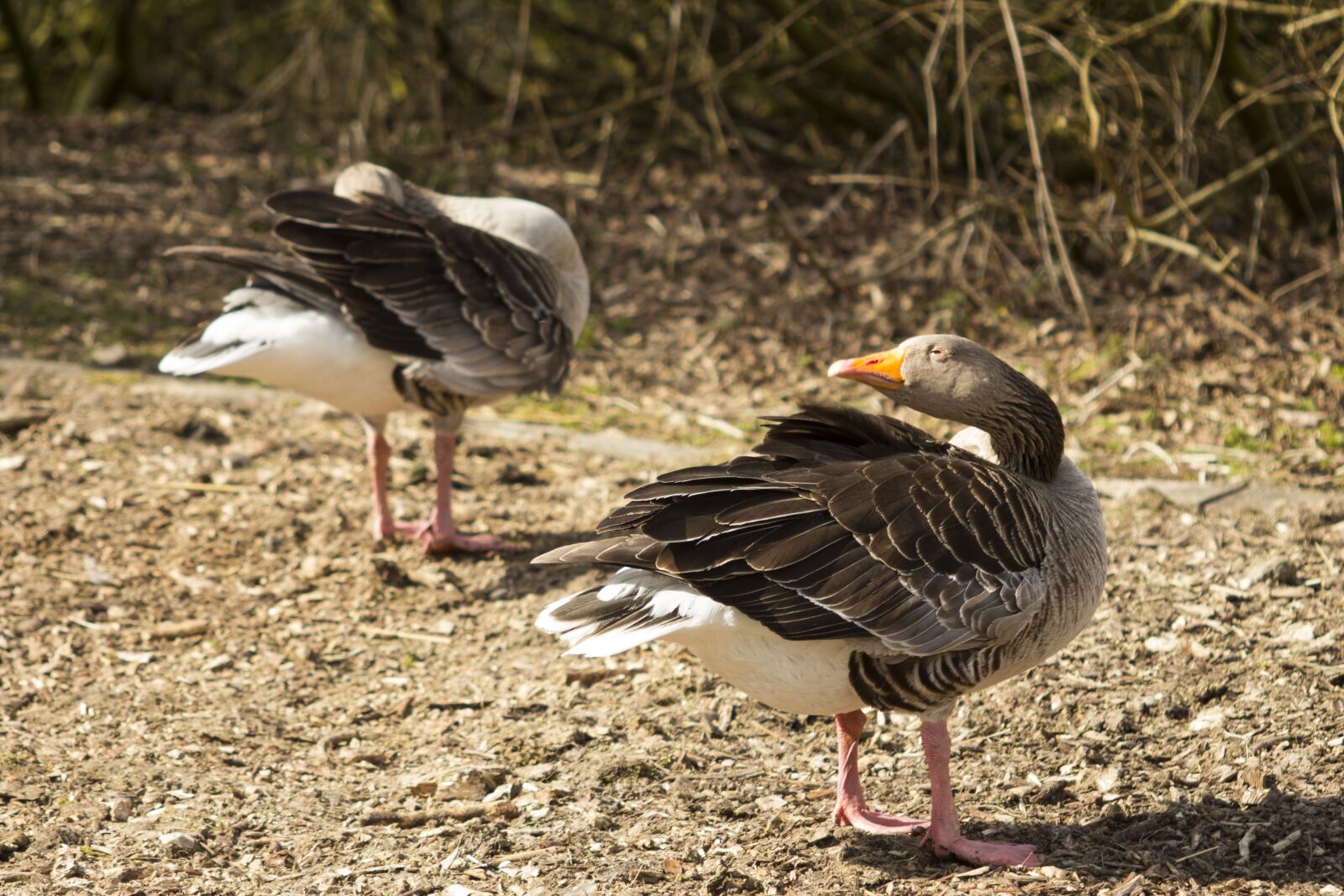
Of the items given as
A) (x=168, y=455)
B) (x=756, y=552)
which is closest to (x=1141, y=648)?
(x=756, y=552)

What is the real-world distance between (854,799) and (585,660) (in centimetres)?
144

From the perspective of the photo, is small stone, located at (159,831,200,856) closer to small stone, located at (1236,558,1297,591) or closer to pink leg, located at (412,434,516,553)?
pink leg, located at (412,434,516,553)

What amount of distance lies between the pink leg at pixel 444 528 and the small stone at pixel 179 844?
223 cm

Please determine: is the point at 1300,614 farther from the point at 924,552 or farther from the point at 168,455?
the point at 168,455

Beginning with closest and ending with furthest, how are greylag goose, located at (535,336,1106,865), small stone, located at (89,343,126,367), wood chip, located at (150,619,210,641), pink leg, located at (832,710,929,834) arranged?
greylag goose, located at (535,336,1106,865) → pink leg, located at (832,710,929,834) → wood chip, located at (150,619,210,641) → small stone, located at (89,343,126,367)

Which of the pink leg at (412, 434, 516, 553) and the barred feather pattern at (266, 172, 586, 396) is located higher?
the barred feather pattern at (266, 172, 586, 396)

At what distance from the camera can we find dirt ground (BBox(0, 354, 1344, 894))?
11.9 ft

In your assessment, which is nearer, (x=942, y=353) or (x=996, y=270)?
(x=942, y=353)

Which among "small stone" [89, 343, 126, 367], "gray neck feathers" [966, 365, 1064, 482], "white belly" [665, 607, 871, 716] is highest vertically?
"gray neck feathers" [966, 365, 1064, 482]

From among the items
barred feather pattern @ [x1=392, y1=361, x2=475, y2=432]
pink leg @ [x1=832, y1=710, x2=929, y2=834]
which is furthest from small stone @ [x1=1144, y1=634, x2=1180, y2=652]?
barred feather pattern @ [x1=392, y1=361, x2=475, y2=432]

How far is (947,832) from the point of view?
3.59 metres

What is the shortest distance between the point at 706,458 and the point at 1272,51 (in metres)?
4.88

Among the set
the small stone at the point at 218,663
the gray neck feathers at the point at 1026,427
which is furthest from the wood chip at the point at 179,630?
the gray neck feathers at the point at 1026,427

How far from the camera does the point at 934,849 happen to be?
364 centimetres
